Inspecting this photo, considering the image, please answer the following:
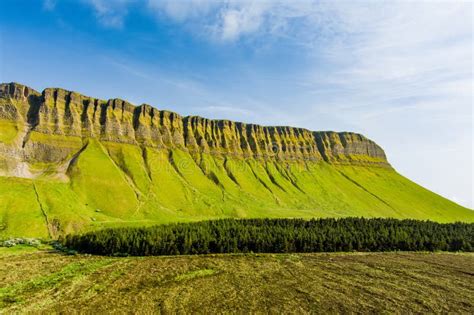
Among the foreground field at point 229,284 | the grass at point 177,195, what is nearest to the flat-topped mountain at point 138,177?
the grass at point 177,195

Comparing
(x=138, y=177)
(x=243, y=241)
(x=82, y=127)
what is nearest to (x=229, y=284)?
(x=243, y=241)

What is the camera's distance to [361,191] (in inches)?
7328

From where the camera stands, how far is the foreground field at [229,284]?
2873 centimetres

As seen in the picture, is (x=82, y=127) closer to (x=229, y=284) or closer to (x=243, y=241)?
(x=243, y=241)

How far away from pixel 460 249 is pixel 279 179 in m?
113

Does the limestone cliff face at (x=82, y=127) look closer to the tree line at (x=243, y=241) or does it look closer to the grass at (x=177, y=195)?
the grass at (x=177, y=195)

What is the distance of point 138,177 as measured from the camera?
13525 cm

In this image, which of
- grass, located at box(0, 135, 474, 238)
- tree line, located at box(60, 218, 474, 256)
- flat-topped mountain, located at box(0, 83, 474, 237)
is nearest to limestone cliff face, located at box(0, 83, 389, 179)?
flat-topped mountain, located at box(0, 83, 474, 237)

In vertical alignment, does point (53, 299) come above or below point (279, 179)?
below

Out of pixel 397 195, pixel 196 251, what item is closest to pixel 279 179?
pixel 397 195

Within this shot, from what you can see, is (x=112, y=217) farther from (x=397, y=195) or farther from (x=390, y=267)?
(x=397, y=195)

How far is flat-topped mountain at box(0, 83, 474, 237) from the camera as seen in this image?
97812 millimetres

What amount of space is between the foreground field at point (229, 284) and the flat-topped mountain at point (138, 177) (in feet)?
142

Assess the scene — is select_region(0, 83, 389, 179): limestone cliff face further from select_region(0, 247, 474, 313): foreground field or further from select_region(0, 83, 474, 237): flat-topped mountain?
select_region(0, 247, 474, 313): foreground field
